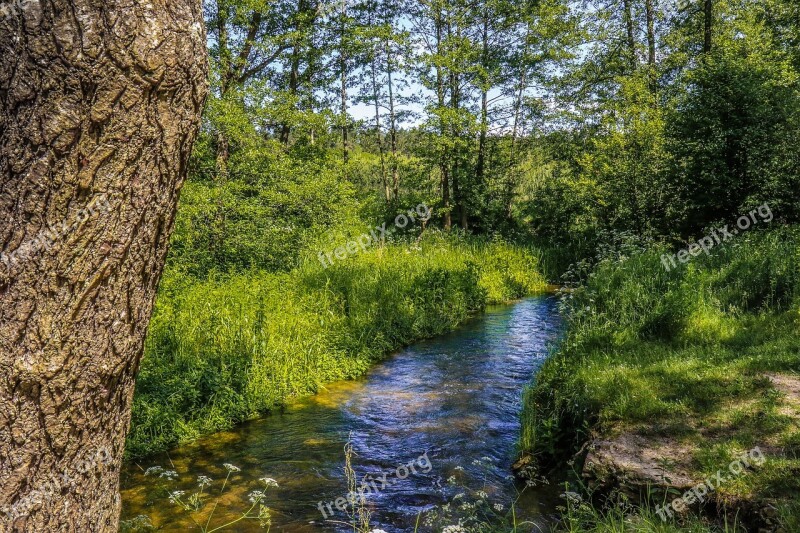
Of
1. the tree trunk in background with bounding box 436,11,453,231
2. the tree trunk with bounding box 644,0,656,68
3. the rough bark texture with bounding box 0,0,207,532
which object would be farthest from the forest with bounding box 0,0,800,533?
the tree trunk with bounding box 644,0,656,68

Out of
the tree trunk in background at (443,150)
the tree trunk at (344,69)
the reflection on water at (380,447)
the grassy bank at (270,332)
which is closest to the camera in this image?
the reflection on water at (380,447)

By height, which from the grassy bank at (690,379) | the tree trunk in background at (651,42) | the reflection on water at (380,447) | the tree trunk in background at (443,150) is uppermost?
the tree trunk in background at (651,42)

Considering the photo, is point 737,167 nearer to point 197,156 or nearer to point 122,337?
point 197,156

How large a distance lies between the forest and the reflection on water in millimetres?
39

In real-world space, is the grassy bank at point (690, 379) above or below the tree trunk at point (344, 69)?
below

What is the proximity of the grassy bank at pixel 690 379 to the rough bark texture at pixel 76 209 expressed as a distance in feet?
9.84

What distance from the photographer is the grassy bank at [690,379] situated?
382cm

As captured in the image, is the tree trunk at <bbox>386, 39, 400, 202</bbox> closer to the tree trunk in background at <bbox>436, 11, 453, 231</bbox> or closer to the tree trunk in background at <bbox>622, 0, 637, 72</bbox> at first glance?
the tree trunk in background at <bbox>436, 11, 453, 231</bbox>

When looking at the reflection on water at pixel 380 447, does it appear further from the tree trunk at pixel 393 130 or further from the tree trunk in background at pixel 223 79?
the tree trunk at pixel 393 130

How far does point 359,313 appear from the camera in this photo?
9.31 m

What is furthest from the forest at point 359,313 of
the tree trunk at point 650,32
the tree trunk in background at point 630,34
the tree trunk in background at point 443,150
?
the tree trunk in background at point 630,34

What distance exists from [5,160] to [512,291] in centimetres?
1439

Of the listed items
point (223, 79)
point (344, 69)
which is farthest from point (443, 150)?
point (223, 79)

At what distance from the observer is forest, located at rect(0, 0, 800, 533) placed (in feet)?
5.41
